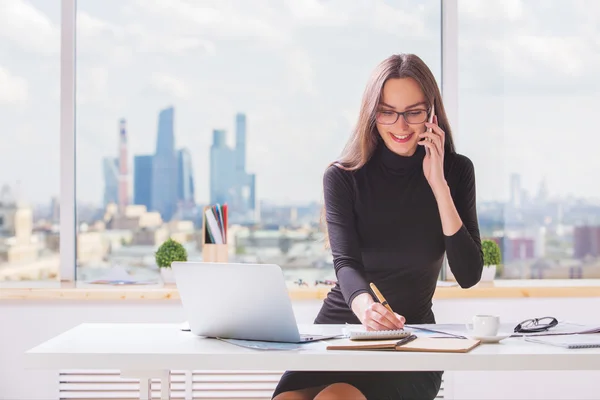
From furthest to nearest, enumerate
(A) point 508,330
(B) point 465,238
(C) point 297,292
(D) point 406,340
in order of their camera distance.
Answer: (C) point 297,292, (B) point 465,238, (A) point 508,330, (D) point 406,340

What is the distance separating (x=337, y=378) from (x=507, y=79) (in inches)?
97.8

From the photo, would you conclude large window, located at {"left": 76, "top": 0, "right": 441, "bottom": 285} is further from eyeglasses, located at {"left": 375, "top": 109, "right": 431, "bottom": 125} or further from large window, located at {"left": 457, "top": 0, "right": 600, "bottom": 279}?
eyeglasses, located at {"left": 375, "top": 109, "right": 431, "bottom": 125}

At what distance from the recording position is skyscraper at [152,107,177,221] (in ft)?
13.3

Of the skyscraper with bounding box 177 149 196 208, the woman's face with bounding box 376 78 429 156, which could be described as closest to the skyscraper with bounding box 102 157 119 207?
the skyscraper with bounding box 177 149 196 208

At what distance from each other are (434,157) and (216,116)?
1.92 m

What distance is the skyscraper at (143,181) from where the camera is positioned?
4070 mm

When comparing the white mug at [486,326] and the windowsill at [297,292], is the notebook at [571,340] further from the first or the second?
the windowsill at [297,292]

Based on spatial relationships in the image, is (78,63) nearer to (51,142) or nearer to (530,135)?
(51,142)

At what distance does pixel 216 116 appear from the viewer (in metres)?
4.07

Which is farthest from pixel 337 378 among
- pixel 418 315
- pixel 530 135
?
pixel 530 135

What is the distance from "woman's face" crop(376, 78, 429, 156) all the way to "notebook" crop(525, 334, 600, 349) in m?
0.74

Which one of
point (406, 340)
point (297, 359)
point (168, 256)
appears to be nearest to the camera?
point (297, 359)

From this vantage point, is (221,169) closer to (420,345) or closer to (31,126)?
(31,126)

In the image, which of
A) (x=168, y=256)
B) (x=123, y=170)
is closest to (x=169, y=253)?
(x=168, y=256)
